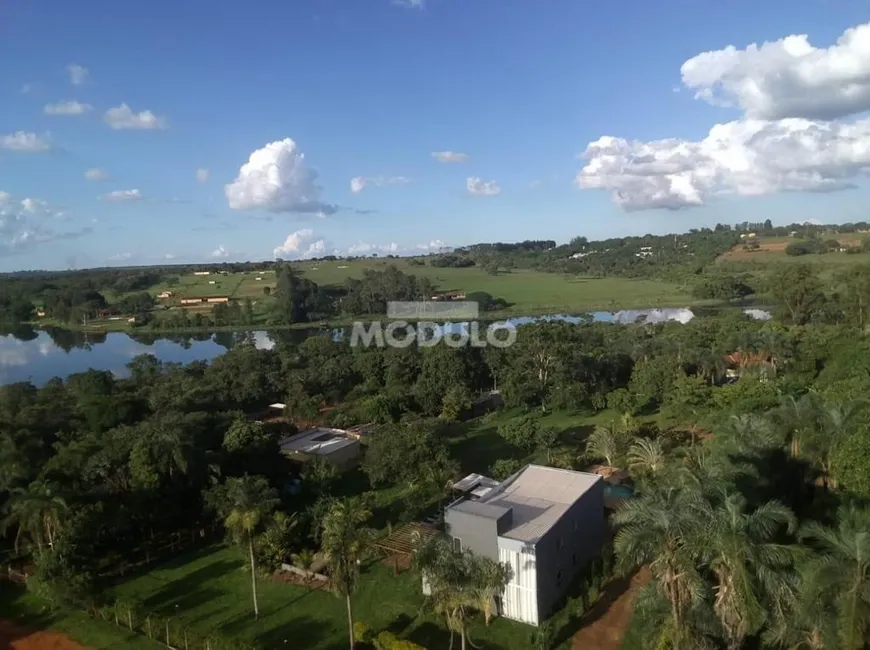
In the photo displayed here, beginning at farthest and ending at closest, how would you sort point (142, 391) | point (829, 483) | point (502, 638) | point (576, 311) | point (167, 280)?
point (167, 280) < point (576, 311) < point (142, 391) < point (829, 483) < point (502, 638)

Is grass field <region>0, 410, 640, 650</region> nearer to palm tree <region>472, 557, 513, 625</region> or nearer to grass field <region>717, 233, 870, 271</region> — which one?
palm tree <region>472, 557, 513, 625</region>

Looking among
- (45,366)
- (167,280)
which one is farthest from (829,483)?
(167,280)

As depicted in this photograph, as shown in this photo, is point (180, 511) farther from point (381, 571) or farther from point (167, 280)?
point (167, 280)

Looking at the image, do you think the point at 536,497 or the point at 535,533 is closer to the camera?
the point at 535,533

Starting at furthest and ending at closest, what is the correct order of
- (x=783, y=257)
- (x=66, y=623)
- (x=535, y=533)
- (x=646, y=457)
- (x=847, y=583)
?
(x=783, y=257)
(x=646, y=457)
(x=66, y=623)
(x=535, y=533)
(x=847, y=583)

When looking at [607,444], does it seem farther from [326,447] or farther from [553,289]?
[553,289]

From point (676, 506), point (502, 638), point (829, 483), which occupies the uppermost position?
point (676, 506)

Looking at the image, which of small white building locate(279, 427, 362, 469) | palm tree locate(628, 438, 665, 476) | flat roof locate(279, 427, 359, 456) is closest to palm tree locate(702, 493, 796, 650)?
palm tree locate(628, 438, 665, 476)

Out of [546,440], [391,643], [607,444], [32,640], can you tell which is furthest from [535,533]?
[32,640]
